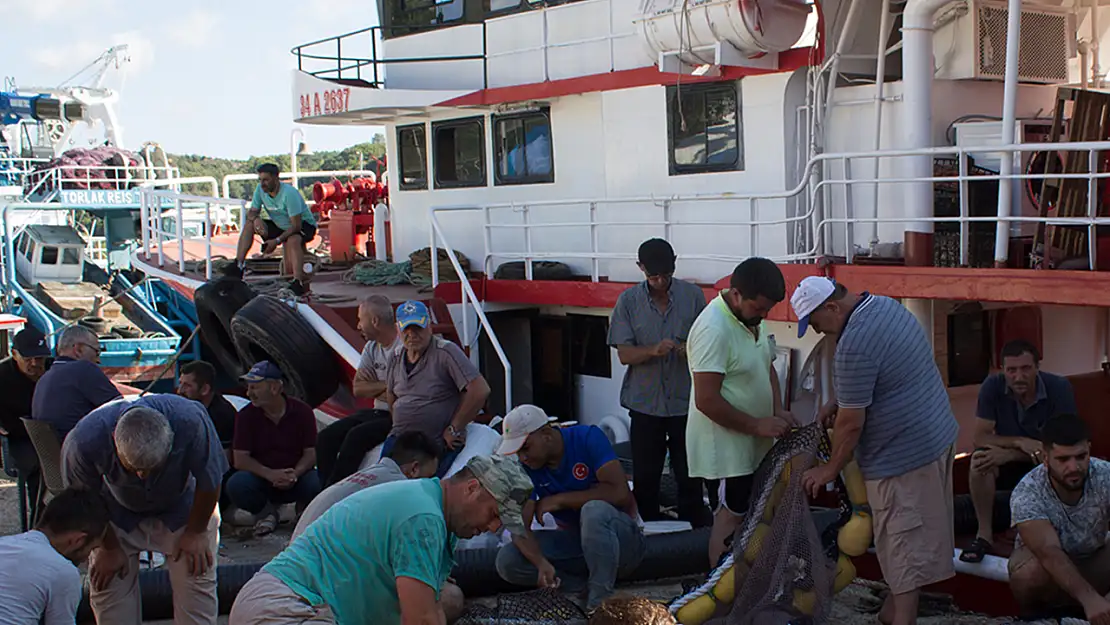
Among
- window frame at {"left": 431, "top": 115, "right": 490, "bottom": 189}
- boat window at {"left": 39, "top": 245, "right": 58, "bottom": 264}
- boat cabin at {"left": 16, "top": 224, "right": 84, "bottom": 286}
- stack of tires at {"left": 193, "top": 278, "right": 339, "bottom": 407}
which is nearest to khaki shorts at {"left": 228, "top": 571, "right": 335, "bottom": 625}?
stack of tires at {"left": 193, "top": 278, "right": 339, "bottom": 407}

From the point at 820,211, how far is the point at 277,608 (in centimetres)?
628

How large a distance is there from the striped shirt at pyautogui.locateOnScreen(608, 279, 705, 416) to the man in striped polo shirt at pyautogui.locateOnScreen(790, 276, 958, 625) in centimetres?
153

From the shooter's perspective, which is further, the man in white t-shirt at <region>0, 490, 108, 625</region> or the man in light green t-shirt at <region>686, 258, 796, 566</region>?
the man in light green t-shirt at <region>686, 258, 796, 566</region>

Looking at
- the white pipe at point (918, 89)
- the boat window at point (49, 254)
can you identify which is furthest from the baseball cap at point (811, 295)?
the boat window at point (49, 254)

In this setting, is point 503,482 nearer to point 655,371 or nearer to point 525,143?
point 655,371

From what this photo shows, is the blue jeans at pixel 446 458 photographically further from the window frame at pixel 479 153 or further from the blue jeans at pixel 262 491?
the window frame at pixel 479 153

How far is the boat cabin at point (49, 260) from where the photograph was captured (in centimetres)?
2309

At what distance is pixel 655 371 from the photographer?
6941 millimetres

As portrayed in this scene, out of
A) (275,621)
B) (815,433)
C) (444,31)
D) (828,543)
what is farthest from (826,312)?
(444,31)

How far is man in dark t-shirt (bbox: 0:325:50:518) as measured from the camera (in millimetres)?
8164

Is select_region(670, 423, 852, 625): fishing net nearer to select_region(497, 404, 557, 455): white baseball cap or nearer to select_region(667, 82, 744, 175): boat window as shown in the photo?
select_region(497, 404, 557, 455): white baseball cap

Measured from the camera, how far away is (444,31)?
12.2m

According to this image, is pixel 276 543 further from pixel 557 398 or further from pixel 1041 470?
pixel 1041 470

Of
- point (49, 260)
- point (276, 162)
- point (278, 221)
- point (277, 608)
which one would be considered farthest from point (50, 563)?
point (276, 162)
